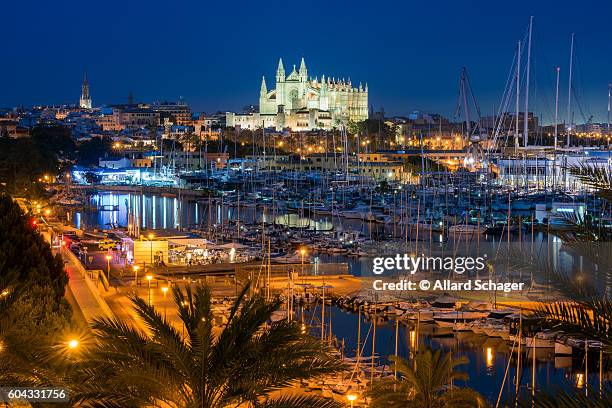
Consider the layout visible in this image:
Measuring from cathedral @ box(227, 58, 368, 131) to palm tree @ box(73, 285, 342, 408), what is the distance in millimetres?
87513

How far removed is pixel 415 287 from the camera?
58.0 feet

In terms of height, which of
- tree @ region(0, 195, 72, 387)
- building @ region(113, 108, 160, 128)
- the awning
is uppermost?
building @ region(113, 108, 160, 128)

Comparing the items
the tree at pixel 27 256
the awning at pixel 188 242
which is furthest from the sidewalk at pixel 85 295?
the awning at pixel 188 242

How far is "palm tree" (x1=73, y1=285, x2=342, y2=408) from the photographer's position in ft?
15.0

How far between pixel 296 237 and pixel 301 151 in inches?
2108

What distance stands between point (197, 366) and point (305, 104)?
9225cm

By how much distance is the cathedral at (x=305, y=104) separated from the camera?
9325 centimetres

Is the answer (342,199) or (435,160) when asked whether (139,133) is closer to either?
(435,160)

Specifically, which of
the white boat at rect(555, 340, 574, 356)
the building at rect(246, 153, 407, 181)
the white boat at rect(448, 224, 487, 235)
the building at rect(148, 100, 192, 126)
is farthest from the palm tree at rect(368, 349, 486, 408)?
the building at rect(148, 100, 192, 126)

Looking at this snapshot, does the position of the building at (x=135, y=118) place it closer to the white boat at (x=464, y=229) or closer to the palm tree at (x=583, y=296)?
the white boat at (x=464, y=229)

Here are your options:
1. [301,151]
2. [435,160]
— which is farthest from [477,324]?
[301,151]

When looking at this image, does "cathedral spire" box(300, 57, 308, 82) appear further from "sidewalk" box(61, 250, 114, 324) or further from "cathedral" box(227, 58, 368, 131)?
"sidewalk" box(61, 250, 114, 324)

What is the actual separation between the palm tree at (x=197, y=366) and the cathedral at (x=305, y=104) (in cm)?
8751

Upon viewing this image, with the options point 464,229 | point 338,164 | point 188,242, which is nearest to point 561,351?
point 188,242
